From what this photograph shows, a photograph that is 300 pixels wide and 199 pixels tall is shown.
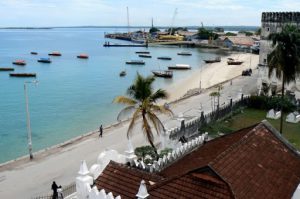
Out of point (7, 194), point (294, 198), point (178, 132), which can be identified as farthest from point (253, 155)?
point (7, 194)

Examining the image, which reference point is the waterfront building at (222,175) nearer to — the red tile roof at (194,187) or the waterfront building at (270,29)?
the red tile roof at (194,187)

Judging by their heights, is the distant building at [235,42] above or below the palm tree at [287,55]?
below

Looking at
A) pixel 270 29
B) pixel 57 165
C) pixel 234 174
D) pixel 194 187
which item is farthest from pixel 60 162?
pixel 270 29

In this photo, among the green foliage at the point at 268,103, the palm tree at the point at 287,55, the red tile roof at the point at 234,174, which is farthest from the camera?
the green foliage at the point at 268,103

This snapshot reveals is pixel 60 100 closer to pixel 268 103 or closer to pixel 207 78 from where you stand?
pixel 207 78

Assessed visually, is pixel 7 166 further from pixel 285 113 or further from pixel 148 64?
pixel 148 64

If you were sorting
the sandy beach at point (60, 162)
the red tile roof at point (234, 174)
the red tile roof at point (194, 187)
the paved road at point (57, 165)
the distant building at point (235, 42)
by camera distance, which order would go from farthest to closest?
the distant building at point (235, 42), the sandy beach at point (60, 162), the paved road at point (57, 165), the red tile roof at point (234, 174), the red tile roof at point (194, 187)

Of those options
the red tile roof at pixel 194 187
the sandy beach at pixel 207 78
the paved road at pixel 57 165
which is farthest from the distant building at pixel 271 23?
the red tile roof at pixel 194 187
